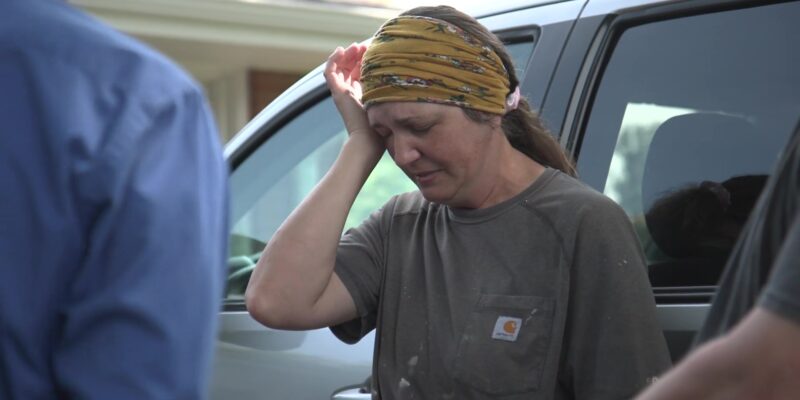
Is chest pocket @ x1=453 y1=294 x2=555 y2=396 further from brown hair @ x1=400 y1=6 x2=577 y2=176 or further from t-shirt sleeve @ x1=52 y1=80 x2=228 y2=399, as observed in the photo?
t-shirt sleeve @ x1=52 y1=80 x2=228 y2=399

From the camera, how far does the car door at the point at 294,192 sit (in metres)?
2.95

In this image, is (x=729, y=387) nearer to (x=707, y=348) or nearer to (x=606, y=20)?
(x=707, y=348)

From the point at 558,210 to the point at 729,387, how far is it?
1169 millimetres

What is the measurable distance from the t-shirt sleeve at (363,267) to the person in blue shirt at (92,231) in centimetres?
120

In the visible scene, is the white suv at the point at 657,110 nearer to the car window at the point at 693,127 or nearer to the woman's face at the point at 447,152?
the car window at the point at 693,127

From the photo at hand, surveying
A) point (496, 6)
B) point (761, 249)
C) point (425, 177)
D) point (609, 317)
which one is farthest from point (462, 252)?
point (761, 249)

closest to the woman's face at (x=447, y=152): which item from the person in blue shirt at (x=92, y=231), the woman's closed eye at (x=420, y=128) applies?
the woman's closed eye at (x=420, y=128)

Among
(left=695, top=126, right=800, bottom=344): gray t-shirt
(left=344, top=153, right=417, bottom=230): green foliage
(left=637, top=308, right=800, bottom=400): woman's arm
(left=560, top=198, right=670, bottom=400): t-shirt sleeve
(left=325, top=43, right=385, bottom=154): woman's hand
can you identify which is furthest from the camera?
(left=344, top=153, right=417, bottom=230): green foliage

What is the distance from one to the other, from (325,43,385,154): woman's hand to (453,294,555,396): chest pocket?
53 centimetres

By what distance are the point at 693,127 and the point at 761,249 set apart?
1.28m

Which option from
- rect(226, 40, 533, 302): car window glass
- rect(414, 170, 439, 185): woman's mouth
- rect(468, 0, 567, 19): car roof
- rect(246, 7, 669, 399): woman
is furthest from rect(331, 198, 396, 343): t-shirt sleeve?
rect(226, 40, 533, 302): car window glass

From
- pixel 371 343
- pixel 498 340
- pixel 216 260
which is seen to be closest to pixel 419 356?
pixel 498 340

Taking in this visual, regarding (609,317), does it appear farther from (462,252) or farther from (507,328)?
(462,252)

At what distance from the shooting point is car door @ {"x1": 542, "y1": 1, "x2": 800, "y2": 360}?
2.48 metres
